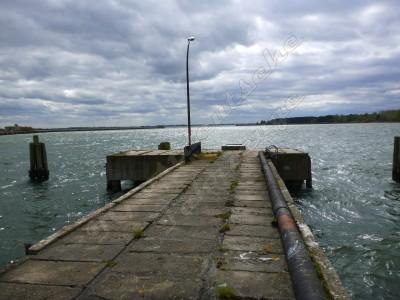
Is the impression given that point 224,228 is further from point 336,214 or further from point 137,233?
point 336,214

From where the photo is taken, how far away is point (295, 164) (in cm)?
1912

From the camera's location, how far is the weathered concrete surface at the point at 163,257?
414 cm

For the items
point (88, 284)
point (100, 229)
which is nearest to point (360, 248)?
point (100, 229)

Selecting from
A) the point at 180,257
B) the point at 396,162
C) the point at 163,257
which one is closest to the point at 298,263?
the point at 180,257

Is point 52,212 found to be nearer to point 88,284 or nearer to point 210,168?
point 210,168

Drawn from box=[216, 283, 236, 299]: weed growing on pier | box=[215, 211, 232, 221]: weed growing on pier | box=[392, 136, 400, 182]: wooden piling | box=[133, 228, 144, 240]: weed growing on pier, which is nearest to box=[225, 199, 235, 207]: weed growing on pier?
box=[215, 211, 232, 221]: weed growing on pier

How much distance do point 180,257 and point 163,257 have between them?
256mm

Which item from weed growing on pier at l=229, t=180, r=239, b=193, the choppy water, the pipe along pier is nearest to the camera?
the pipe along pier

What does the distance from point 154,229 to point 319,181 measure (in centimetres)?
1913

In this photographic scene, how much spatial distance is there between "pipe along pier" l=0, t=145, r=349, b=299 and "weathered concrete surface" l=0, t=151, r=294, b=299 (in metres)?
0.01

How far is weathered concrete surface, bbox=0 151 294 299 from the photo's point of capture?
4.14 m

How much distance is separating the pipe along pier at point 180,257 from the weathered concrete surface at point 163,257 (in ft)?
0.04

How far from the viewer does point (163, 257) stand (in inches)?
203

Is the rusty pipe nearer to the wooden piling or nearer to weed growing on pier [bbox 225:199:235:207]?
weed growing on pier [bbox 225:199:235:207]
